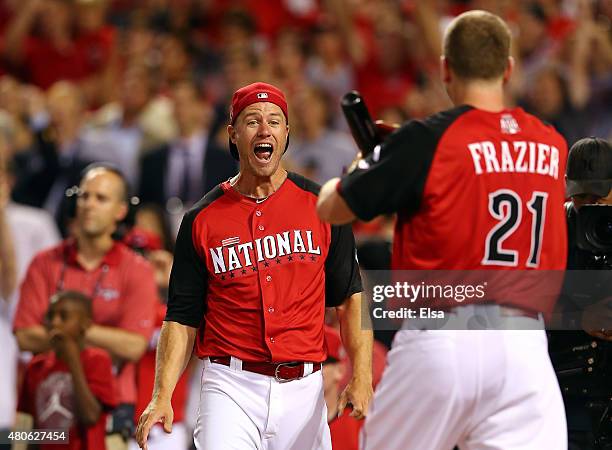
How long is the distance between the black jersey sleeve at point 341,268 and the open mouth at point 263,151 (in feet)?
1.35

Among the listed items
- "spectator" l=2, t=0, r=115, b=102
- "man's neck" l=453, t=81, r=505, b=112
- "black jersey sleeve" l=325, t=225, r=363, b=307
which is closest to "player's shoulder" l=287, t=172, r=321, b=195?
"black jersey sleeve" l=325, t=225, r=363, b=307

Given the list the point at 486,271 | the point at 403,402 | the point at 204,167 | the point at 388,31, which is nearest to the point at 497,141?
the point at 486,271

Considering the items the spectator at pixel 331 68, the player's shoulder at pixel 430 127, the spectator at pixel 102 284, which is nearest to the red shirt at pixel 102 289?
the spectator at pixel 102 284

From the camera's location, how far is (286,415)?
4.82 m

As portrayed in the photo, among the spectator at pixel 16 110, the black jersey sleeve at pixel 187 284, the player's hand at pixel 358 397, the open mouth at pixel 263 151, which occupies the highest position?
the spectator at pixel 16 110

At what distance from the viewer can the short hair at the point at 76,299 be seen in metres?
6.57

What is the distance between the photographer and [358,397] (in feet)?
15.9

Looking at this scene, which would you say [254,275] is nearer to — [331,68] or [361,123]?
[361,123]

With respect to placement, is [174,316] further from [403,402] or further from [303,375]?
[403,402]

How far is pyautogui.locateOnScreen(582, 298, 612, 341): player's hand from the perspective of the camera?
4980mm

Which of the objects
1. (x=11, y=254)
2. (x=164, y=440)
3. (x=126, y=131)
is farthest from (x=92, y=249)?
(x=126, y=131)

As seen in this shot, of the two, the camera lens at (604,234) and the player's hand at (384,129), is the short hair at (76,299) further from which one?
the camera lens at (604,234)

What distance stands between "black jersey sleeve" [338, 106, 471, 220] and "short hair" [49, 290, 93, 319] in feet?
8.93

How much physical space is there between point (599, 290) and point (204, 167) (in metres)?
5.35
